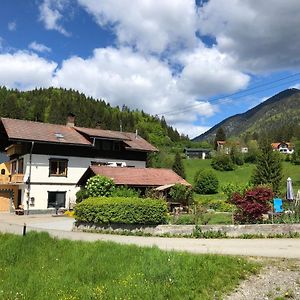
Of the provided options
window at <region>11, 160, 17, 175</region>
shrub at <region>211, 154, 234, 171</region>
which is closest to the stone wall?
window at <region>11, 160, 17, 175</region>

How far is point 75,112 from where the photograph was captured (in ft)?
415

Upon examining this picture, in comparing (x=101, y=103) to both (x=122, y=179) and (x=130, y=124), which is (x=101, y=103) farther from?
(x=122, y=179)

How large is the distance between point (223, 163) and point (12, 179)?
Result: 52.3 metres

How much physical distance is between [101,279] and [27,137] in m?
26.7

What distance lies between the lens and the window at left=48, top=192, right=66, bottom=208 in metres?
38.3

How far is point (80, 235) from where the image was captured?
20047mm

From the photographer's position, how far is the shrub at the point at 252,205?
720 inches

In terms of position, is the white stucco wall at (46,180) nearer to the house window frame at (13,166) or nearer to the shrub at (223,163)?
the house window frame at (13,166)

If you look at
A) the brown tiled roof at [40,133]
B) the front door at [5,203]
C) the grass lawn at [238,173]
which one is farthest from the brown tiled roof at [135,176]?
the grass lawn at [238,173]

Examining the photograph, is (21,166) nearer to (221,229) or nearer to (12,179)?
(12,179)

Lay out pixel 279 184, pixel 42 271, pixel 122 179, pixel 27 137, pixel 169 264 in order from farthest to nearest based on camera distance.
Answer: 1. pixel 279 184
2. pixel 27 137
3. pixel 122 179
4. pixel 42 271
5. pixel 169 264

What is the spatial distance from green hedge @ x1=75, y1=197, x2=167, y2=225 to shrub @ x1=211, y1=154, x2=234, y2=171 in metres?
63.1

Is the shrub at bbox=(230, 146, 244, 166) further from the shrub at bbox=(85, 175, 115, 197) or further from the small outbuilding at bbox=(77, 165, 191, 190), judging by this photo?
the shrub at bbox=(85, 175, 115, 197)

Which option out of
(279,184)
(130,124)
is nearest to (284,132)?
(130,124)
